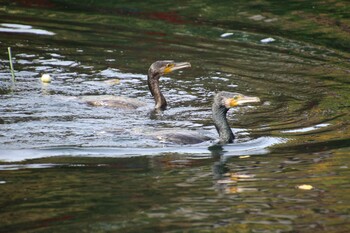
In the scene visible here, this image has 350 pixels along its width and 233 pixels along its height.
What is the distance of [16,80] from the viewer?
15.9 m

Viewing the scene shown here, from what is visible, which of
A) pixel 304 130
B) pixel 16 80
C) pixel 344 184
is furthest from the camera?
pixel 16 80

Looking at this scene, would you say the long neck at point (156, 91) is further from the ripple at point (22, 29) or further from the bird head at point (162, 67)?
the ripple at point (22, 29)

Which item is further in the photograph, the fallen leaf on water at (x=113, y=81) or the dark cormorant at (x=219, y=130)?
the fallen leaf on water at (x=113, y=81)

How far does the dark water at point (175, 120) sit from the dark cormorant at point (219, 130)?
0.57 ft

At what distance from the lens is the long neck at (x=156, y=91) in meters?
14.7

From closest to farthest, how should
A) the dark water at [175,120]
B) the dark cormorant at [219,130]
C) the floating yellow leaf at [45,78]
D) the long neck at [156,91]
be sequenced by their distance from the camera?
the dark water at [175,120]
the dark cormorant at [219,130]
the long neck at [156,91]
the floating yellow leaf at [45,78]

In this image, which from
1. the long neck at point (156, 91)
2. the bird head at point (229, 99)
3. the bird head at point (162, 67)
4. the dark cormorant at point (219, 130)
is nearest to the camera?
the dark cormorant at point (219, 130)

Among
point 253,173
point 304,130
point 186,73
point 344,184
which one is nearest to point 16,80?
point 186,73

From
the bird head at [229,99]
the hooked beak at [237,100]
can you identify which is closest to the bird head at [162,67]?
the bird head at [229,99]

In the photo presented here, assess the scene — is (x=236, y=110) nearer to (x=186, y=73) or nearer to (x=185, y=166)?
(x=186, y=73)

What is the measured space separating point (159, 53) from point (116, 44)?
4.07ft

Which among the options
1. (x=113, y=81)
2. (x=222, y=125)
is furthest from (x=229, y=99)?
(x=113, y=81)

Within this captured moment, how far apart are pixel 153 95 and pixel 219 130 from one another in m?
3.09

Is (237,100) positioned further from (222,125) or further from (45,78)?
(45,78)
